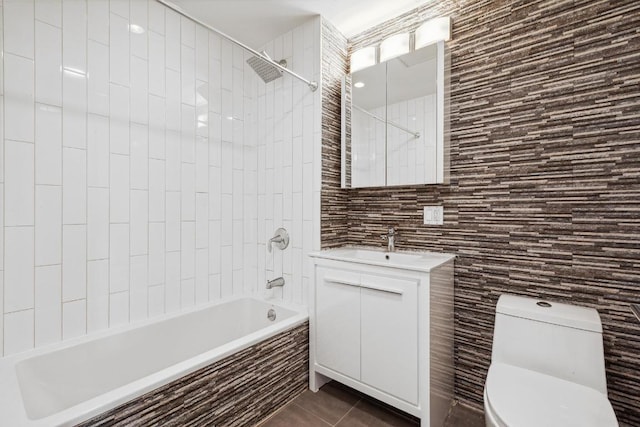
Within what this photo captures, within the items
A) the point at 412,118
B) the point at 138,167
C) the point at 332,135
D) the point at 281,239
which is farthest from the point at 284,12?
the point at 281,239

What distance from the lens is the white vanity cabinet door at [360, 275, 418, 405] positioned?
156 centimetres

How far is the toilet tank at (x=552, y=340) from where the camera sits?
1274 mm

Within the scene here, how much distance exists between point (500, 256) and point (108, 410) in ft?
6.58

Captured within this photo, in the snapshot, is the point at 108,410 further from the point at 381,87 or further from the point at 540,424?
the point at 381,87

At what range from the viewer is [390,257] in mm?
2080

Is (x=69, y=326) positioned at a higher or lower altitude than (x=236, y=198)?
lower

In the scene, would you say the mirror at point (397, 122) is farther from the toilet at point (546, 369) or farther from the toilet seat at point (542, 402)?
the toilet seat at point (542, 402)

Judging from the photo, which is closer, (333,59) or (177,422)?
(177,422)

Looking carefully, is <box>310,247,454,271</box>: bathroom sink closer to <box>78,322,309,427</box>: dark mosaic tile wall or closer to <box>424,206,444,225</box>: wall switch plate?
<box>424,206,444,225</box>: wall switch plate

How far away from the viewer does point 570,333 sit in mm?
1322

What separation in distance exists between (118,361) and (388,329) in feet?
5.13

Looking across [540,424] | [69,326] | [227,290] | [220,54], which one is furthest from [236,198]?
[540,424]

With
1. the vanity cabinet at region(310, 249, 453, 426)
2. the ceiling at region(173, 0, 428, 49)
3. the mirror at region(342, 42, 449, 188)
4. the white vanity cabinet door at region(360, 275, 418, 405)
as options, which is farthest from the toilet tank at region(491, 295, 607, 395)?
the ceiling at region(173, 0, 428, 49)

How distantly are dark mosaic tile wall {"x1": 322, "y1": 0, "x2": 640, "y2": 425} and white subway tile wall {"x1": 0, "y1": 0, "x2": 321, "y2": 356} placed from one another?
3.25 ft
